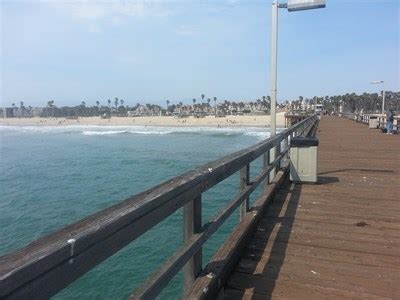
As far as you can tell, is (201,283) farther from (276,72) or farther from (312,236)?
(276,72)

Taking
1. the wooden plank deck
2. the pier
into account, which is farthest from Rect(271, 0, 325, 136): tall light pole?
the wooden plank deck

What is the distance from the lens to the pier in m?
1.47

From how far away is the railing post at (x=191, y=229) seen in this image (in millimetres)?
2871

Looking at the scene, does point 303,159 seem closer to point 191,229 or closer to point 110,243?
point 191,229

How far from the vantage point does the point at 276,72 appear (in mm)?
8461

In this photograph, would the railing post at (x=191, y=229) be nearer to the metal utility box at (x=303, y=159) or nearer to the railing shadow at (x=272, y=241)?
Answer: the railing shadow at (x=272, y=241)

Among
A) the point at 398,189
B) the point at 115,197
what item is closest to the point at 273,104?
the point at 398,189

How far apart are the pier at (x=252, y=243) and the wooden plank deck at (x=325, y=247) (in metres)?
0.01

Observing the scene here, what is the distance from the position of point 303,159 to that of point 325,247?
3695mm

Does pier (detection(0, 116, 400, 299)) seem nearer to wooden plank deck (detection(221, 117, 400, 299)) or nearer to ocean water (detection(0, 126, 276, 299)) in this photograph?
wooden plank deck (detection(221, 117, 400, 299))

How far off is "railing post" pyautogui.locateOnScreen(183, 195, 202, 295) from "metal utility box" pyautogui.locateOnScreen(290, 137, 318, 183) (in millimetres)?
5402

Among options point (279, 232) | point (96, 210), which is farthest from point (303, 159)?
point (96, 210)

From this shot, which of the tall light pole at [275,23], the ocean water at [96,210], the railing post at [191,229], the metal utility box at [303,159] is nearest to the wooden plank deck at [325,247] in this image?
the metal utility box at [303,159]

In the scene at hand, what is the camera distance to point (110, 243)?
68.9 inches
